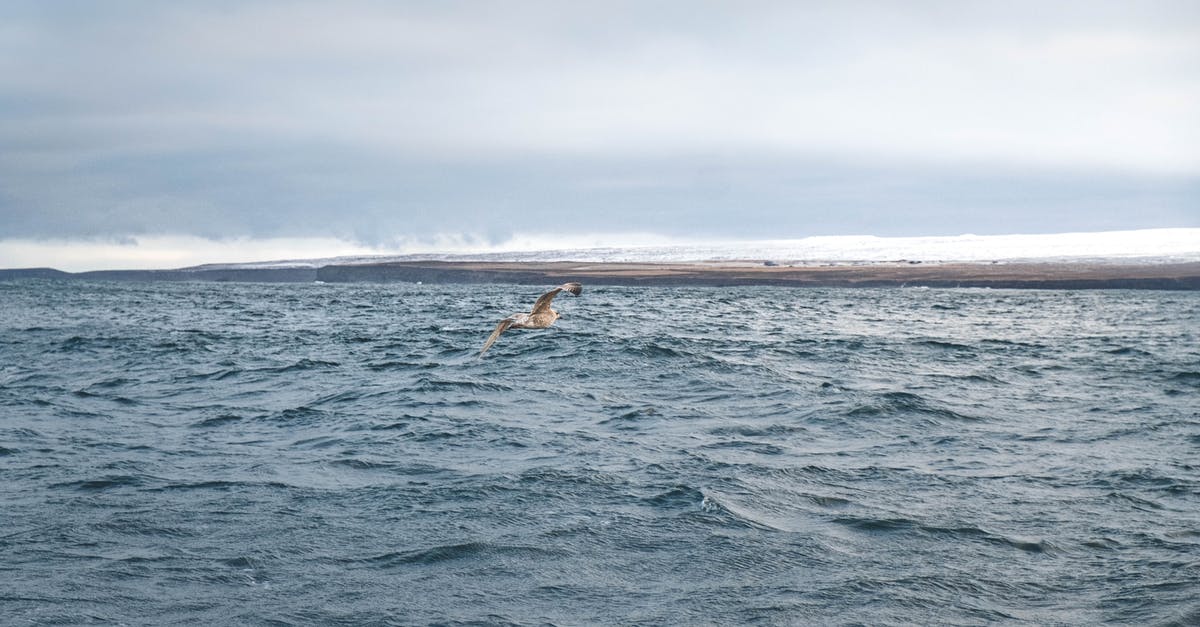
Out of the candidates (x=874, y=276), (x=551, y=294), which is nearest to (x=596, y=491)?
(x=551, y=294)

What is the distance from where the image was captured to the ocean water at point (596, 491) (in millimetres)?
11812

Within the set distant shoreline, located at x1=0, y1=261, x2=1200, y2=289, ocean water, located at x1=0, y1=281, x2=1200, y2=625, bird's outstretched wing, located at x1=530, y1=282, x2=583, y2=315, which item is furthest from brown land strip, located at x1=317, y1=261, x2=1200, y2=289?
bird's outstretched wing, located at x1=530, y1=282, x2=583, y2=315

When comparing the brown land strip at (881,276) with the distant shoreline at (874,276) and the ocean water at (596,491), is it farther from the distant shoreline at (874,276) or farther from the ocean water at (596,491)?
the ocean water at (596,491)

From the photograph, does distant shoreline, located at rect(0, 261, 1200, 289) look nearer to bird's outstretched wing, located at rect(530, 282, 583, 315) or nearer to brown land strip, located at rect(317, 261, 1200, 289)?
brown land strip, located at rect(317, 261, 1200, 289)

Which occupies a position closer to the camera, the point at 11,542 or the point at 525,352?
the point at 11,542

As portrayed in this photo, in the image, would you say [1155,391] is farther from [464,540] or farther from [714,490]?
[464,540]

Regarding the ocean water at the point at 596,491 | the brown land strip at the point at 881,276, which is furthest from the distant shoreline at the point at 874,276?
the ocean water at the point at 596,491

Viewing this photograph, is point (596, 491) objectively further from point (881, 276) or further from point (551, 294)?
point (881, 276)

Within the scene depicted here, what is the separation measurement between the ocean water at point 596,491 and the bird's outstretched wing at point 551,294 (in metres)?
2.94

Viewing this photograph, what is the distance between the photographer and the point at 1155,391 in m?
28.3

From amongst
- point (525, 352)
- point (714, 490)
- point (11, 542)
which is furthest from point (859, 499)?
point (525, 352)

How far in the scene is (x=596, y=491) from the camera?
53.0 ft

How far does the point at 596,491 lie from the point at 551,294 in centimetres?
391

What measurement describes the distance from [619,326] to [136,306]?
4343 centimetres
